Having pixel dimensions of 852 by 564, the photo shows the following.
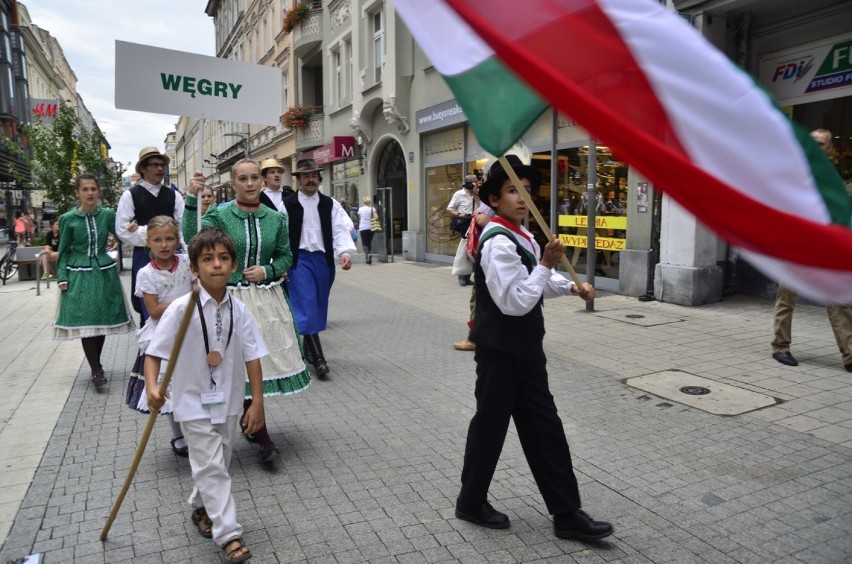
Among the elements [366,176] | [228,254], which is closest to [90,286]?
[228,254]

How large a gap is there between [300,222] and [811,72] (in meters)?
7.14

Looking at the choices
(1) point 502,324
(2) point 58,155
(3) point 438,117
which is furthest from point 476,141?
(2) point 58,155

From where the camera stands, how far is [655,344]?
724 centimetres

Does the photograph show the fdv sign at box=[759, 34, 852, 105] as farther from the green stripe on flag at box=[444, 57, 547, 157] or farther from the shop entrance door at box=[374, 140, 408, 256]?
the shop entrance door at box=[374, 140, 408, 256]

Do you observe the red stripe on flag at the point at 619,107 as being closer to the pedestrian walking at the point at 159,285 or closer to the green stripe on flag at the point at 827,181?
the green stripe on flag at the point at 827,181

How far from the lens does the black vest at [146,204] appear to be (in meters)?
5.76

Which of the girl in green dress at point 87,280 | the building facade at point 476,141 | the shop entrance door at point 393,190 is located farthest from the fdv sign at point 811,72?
the shop entrance door at point 393,190

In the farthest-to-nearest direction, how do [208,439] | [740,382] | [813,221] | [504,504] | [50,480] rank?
[740,382] → [50,480] → [504,504] → [208,439] → [813,221]

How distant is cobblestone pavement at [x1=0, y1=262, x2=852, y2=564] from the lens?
3143 millimetres

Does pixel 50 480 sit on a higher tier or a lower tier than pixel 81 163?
lower

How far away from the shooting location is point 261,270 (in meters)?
4.47

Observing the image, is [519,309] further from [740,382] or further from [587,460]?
[740,382]

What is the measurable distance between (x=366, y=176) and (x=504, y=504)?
62.4 feet

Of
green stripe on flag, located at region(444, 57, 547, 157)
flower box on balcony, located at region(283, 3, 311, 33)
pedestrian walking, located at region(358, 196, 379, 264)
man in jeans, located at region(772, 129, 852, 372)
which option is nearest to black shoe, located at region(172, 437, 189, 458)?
green stripe on flag, located at region(444, 57, 547, 157)
